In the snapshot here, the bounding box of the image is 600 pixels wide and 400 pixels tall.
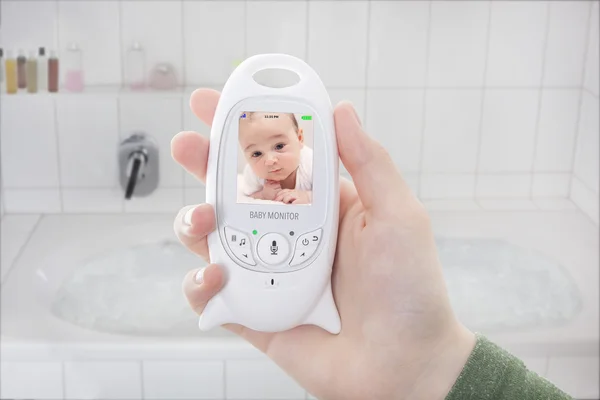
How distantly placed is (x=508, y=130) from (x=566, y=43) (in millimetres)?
249

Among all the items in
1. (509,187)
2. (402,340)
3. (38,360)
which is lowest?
(38,360)

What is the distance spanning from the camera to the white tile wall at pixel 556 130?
2154 millimetres

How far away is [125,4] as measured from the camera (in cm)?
202

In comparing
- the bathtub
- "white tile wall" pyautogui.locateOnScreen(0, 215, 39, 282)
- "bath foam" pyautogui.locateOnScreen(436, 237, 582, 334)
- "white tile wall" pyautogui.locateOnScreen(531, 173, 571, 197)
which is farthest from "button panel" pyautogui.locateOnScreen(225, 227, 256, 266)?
"white tile wall" pyautogui.locateOnScreen(531, 173, 571, 197)

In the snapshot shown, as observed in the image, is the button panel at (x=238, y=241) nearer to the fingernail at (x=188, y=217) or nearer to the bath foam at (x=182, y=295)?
the fingernail at (x=188, y=217)

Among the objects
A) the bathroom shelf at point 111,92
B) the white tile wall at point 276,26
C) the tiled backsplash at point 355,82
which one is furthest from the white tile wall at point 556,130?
the bathroom shelf at point 111,92

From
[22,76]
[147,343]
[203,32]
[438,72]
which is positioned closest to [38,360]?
[147,343]

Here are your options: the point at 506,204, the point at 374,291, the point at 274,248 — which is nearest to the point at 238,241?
the point at 274,248

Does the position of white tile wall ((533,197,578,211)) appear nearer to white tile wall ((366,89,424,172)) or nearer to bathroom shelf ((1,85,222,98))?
white tile wall ((366,89,424,172))

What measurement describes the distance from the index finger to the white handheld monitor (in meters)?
0.01

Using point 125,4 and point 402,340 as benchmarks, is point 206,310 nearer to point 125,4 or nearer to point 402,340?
point 402,340

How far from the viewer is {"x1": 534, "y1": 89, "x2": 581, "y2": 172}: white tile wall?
2154 millimetres

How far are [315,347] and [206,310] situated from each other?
113mm

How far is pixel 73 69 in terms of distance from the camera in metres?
2.01
